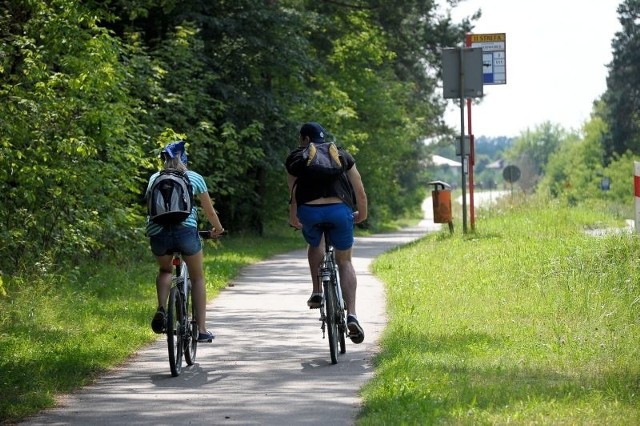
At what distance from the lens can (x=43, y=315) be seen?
13.2 meters

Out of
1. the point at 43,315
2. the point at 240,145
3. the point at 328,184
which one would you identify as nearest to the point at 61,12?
the point at 43,315

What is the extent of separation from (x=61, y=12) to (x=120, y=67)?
9.12 feet

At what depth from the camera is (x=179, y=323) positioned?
33.0ft

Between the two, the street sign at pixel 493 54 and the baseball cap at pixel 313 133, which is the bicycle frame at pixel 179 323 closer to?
the baseball cap at pixel 313 133

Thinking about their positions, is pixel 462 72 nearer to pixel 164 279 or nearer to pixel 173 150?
pixel 173 150

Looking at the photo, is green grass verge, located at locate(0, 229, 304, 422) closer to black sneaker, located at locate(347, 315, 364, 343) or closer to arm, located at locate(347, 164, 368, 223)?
black sneaker, located at locate(347, 315, 364, 343)

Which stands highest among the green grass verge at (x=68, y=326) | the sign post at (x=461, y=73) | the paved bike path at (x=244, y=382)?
the sign post at (x=461, y=73)

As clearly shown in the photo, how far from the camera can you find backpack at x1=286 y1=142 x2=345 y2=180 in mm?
10531

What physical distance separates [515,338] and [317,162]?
6.69 ft

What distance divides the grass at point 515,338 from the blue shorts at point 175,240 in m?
1.64

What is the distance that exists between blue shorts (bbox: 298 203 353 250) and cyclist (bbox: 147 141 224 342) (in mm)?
687

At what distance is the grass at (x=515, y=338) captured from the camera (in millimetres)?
7645

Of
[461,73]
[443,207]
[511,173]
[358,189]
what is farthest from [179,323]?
[511,173]

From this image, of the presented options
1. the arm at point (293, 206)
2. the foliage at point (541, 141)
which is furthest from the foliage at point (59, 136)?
the foliage at point (541, 141)
